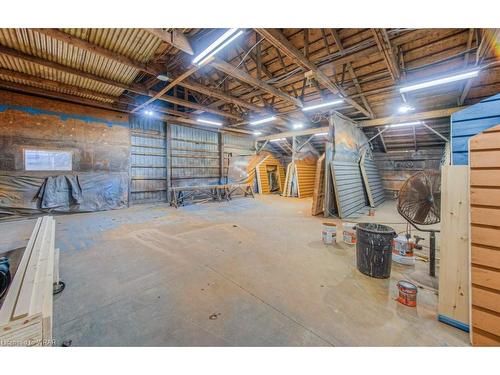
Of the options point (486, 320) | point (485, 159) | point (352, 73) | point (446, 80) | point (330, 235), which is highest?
point (352, 73)

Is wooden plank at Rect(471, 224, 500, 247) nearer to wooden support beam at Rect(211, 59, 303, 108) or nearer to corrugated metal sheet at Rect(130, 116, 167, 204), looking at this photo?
wooden support beam at Rect(211, 59, 303, 108)

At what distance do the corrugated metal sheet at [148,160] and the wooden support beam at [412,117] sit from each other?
27.0ft

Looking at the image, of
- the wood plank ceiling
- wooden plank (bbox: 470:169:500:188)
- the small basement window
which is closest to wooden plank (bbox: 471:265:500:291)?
wooden plank (bbox: 470:169:500:188)

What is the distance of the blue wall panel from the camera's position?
5.49 ft

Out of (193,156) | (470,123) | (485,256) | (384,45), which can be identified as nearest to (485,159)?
(470,123)

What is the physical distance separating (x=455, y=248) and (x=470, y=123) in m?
1.17

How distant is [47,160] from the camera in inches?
216

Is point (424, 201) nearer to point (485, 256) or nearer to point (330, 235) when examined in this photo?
point (485, 256)

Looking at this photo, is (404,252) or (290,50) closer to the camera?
(404,252)

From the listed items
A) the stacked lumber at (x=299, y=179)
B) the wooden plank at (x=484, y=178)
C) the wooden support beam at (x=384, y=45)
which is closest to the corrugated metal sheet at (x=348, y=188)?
the wooden support beam at (x=384, y=45)

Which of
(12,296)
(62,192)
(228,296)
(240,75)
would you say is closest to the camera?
(12,296)

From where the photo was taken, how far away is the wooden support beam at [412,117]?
599 centimetres

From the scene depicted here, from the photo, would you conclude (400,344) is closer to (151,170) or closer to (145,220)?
(145,220)

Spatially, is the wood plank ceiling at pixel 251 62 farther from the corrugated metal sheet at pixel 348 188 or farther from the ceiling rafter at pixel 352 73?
the corrugated metal sheet at pixel 348 188
